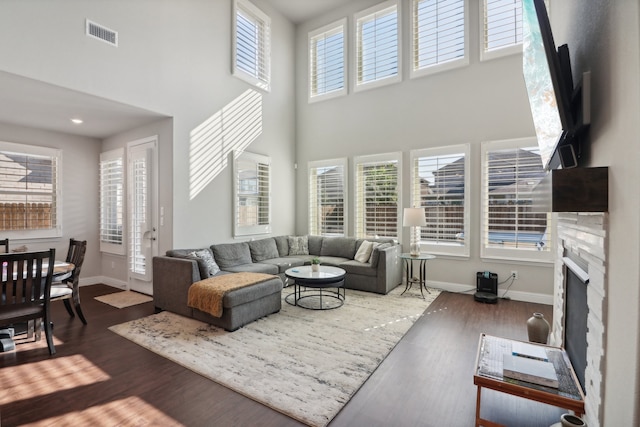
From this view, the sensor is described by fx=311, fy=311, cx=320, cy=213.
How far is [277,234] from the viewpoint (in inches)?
256

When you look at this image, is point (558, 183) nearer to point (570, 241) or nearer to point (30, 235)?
point (570, 241)

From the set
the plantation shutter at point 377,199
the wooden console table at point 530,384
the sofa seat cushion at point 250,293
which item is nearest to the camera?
the wooden console table at point 530,384

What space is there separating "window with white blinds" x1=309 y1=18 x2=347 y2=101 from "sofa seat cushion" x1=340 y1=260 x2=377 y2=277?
137 inches

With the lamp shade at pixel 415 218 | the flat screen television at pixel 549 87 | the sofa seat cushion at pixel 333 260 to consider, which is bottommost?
the sofa seat cushion at pixel 333 260

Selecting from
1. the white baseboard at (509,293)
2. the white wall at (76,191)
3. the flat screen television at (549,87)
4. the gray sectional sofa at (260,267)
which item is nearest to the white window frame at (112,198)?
the white wall at (76,191)

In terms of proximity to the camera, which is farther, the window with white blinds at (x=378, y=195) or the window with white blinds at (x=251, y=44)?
the window with white blinds at (x=378, y=195)

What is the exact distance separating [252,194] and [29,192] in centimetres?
346

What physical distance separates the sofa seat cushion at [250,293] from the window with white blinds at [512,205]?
3.35 meters

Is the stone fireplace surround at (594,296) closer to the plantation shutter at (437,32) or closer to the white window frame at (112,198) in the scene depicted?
the plantation shutter at (437,32)

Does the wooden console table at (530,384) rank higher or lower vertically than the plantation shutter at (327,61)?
lower

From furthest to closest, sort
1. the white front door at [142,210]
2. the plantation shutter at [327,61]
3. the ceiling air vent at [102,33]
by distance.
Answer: the plantation shutter at [327,61] → the white front door at [142,210] → the ceiling air vent at [102,33]

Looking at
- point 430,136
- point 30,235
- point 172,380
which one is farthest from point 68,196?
point 430,136

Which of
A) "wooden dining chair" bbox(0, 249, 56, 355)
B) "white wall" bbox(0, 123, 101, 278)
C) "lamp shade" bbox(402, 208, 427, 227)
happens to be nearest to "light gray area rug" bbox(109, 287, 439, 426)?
"wooden dining chair" bbox(0, 249, 56, 355)

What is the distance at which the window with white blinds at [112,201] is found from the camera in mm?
5344
